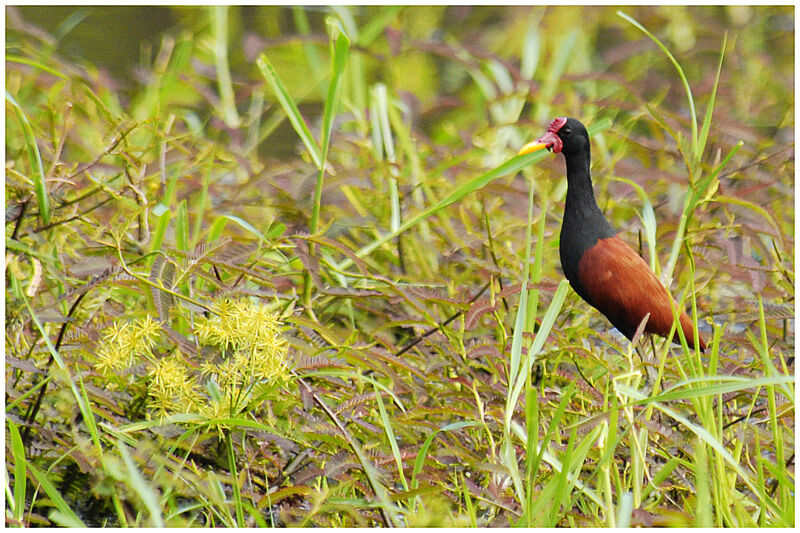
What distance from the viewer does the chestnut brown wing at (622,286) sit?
1785 millimetres

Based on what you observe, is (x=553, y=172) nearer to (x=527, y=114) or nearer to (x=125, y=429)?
(x=527, y=114)

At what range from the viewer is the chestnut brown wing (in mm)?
1785

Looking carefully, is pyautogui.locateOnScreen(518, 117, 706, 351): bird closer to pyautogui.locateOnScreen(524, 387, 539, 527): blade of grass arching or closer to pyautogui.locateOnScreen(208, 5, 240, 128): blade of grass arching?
pyautogui.locateOnScreen(524, 387, 539, 527): blade of grass arching

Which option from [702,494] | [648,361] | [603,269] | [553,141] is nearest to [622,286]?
[603,269]

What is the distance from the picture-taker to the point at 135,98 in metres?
3.68

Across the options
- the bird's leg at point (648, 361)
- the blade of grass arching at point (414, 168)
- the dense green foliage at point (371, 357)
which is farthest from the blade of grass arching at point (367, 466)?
the blade of grass arching at point (414, 168)

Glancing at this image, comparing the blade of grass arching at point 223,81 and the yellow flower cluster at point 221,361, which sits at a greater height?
the blade of grass arching at point 223,81

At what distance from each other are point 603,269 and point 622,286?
48mm

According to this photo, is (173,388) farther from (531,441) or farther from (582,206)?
(582,206)

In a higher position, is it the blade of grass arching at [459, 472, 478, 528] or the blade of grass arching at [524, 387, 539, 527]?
the blade of grass arching at [524, 387, 539, 527]

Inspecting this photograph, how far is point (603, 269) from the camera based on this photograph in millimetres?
1782

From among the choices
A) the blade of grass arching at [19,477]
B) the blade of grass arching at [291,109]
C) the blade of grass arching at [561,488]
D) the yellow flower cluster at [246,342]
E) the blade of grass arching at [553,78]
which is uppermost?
the blade of grass arching at [553,78]

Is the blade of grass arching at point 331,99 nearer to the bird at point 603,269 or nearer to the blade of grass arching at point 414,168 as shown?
the bird at point 603,269

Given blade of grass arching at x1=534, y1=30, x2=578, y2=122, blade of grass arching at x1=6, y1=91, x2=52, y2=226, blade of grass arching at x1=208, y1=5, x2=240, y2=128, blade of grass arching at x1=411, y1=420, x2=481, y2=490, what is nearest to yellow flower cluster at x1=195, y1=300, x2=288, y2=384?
blade of grass arching at x1=411, y1=420, x2=481, y2=490
